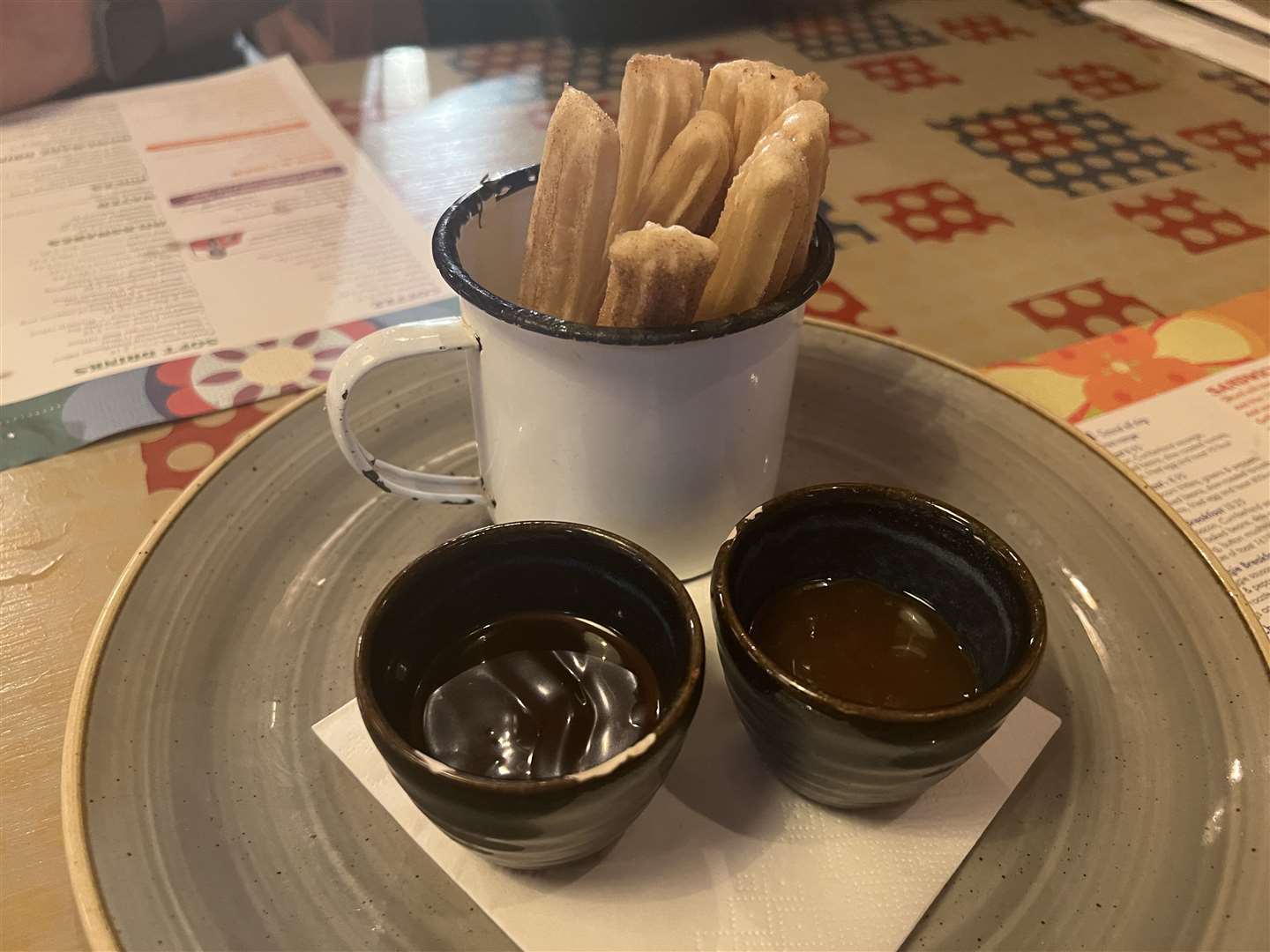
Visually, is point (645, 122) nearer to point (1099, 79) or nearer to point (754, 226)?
point (754, 226)

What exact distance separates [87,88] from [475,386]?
999 millimetres

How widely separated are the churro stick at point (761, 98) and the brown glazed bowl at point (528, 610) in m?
0.22

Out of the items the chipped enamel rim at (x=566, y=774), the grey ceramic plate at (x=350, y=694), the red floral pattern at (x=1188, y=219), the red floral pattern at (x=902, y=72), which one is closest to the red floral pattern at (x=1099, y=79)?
the red floral pattern at (x=902, y=72)

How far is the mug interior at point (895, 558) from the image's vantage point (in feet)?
1.42

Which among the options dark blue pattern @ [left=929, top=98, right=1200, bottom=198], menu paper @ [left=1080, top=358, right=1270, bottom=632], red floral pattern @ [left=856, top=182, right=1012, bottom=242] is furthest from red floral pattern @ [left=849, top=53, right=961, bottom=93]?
menu paper @ [left=1080, top=358, right=1270, bottom=632]

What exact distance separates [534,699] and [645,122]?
295 millimetres

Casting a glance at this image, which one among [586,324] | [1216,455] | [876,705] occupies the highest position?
[586,324]

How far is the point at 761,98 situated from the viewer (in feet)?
1.54

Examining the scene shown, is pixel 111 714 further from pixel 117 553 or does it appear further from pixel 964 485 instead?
pixel 964 485

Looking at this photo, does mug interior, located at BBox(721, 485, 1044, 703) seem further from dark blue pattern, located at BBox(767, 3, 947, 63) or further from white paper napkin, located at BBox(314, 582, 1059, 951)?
dark blue pattern, located at BBox(767, 3, 947, 63)

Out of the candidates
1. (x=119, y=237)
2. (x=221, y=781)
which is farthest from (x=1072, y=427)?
(x=119, y=237)

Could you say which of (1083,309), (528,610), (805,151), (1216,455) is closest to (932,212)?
(1083,309)

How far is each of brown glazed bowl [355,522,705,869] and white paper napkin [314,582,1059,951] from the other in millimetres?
23

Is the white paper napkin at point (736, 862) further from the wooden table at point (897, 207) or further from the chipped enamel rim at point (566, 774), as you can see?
the wooden table at point (897, 207)
